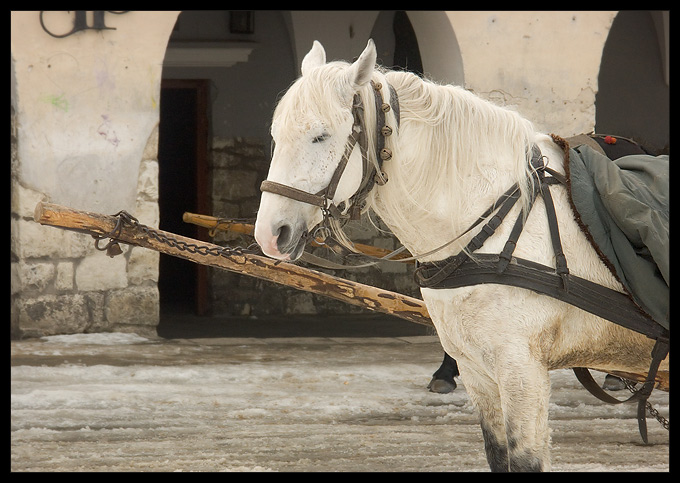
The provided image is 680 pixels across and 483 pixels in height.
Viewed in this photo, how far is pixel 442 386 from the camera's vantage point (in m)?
5.21

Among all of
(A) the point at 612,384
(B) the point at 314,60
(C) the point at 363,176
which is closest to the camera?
(C) the point at 363,176

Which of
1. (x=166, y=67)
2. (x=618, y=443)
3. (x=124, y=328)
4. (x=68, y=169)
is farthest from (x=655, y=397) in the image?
(x=166, y=67)

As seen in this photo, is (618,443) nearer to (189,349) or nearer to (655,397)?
(655,397)

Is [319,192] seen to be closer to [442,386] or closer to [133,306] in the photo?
[442,386]

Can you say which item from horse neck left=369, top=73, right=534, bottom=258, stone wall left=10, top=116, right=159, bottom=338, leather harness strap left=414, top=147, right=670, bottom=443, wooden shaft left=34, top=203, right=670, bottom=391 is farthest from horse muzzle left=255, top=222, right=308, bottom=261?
stone wall left=10, top=116, right=159, bottom=338

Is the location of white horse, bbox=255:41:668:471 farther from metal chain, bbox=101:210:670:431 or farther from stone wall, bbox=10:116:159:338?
stone wall, bbox=10:116:159:338

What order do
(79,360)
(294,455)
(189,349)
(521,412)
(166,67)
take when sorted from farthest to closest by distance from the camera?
(166,67)
(189,349)
(79,360)
(294,455)
(521,412)

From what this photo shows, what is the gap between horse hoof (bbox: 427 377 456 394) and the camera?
5.20 meters

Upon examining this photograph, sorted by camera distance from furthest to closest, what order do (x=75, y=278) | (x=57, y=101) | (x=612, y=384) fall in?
(x=75, y=278) < (x=57, y=101) < (x=612, y=384)

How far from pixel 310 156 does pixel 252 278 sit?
6424 millimetres

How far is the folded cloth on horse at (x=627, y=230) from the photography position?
2.68 metres

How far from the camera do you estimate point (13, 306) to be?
21.5 feet

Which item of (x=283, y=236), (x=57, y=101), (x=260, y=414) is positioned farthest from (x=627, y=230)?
(x=57, y=101)
